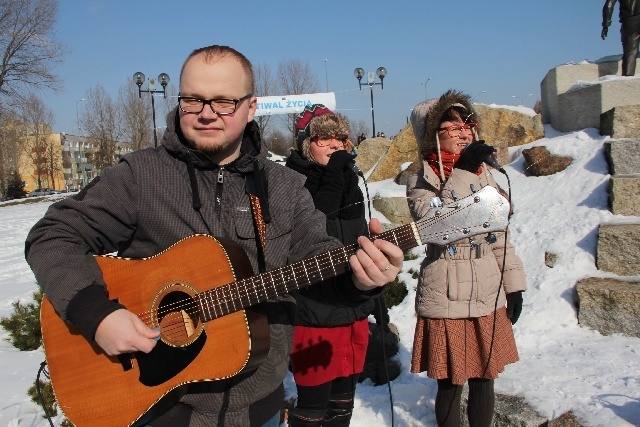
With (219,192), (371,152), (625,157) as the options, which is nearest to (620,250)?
(625,157)

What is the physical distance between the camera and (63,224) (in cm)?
184

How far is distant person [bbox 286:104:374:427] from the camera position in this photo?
123 inches

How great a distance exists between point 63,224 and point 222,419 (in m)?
0.88

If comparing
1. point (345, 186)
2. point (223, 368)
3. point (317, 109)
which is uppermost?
point (317, 109)

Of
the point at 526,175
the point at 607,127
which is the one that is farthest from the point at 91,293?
the point at 607,127

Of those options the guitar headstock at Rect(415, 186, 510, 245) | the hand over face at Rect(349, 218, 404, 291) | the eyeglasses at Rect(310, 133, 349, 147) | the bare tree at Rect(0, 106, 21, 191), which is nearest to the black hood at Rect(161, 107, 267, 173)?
the hand over face at Rect(349, 218, 404, 291)

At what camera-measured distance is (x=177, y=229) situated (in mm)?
1946

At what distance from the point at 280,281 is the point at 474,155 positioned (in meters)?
1.50

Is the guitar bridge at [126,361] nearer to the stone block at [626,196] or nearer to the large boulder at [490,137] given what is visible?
the stone block at [626,196]

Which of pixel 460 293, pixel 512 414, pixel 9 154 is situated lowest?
pixel 512 414

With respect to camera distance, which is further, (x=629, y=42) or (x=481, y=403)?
(x=629, y=42)

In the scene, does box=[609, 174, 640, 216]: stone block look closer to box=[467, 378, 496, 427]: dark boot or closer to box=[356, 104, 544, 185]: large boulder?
box=[356, 104, 544, 185]: large boulder

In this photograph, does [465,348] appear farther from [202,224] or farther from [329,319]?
[202,224]

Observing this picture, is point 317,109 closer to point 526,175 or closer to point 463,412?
point 463,412
